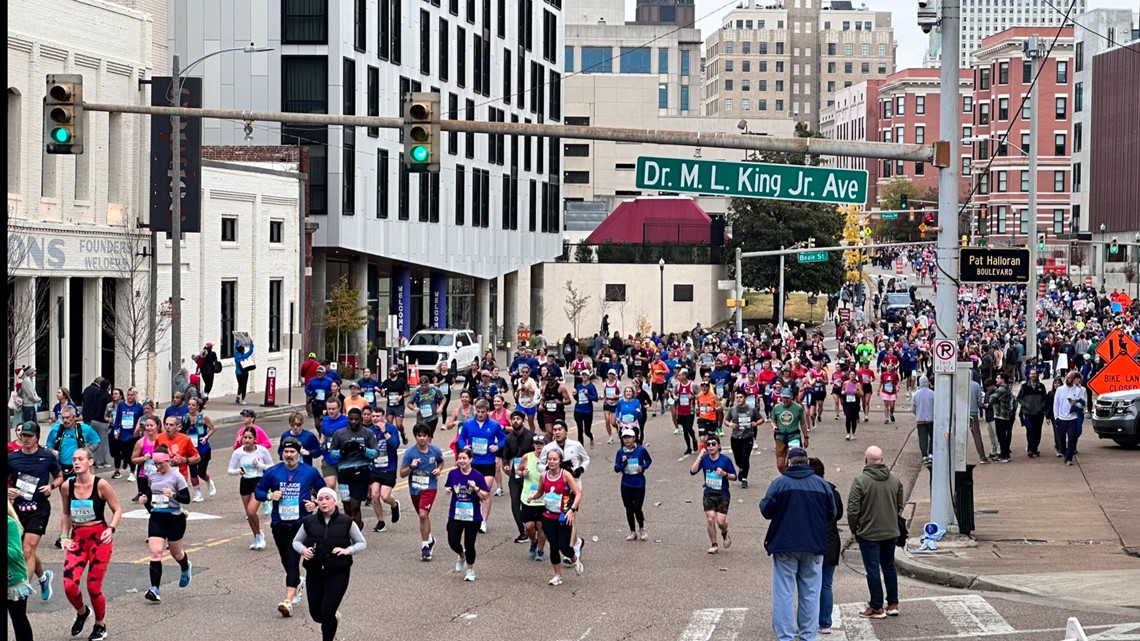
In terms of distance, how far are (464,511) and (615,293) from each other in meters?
65.3

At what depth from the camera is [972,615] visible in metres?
14.9

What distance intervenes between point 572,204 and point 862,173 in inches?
3855

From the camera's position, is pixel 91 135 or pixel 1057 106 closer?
pixel 91 135

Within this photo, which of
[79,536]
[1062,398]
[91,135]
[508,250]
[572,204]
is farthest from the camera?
[572,204]

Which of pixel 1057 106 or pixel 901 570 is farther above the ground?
pixel 1057 106

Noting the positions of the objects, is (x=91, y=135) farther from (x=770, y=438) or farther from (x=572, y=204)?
(x=572, y=204)

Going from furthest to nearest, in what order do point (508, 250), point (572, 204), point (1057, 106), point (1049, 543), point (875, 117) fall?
point (875, 117)
point (1057, 106)
point (572, 204)
point (508, 250)
point (1049, 543)

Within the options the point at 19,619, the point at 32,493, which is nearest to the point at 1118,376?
the point at 32,493

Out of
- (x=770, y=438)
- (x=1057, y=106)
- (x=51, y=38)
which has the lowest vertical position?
(x=770, y=438)

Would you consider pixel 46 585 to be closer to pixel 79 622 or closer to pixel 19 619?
pixel 79 622

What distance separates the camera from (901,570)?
17906mm

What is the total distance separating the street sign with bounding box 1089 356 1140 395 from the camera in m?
28.3

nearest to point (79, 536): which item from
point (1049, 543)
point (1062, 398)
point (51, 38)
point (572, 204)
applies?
point (1049, 543)

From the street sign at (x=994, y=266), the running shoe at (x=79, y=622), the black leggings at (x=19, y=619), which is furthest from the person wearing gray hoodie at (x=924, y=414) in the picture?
the black leggings at (x=19, y=619)
